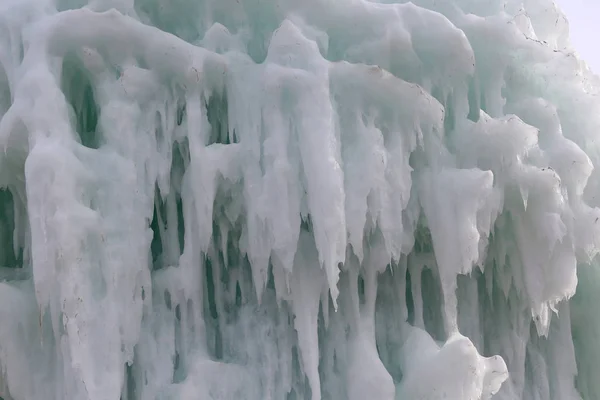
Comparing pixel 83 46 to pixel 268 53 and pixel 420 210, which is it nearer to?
pixel 268 53

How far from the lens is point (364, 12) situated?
214 inches

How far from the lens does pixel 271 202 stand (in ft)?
15.8

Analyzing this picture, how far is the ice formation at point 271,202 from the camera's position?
4602mm

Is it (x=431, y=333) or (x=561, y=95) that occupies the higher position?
(x=561, y=95)

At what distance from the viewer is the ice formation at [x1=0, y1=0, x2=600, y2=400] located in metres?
4.60

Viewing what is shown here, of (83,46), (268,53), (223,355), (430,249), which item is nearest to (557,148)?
(430,249)

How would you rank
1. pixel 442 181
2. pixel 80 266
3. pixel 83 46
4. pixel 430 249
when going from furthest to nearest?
pixel 430 249 → pixel 442 181 → pixel 83 46 → pixel 80 266

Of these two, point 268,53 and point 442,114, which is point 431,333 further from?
point 268,53

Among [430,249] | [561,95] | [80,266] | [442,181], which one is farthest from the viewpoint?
[561,95]

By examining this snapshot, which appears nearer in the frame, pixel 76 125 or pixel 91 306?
pixel 91 306

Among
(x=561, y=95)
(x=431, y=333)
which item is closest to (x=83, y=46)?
(x=431, y=333)

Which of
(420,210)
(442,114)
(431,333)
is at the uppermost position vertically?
(442,114)

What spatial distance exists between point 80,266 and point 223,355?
4.83 feet

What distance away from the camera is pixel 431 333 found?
229 inches
